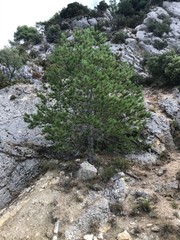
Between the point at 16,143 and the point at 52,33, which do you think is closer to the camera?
the point at 16,143

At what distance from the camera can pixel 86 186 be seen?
21.2 metres

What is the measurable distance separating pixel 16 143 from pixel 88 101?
6509 mm

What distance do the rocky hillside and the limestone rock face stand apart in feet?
0.20

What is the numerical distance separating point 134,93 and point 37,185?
8.68m

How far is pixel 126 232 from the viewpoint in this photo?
711 inches

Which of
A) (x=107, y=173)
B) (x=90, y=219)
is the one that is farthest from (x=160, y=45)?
(x=90, y=219)

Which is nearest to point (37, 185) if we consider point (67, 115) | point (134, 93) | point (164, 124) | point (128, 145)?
point (67, 115)

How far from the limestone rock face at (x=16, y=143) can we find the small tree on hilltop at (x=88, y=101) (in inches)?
106

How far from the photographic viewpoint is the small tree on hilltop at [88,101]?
71.6 feet

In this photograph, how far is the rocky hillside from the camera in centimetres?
1850

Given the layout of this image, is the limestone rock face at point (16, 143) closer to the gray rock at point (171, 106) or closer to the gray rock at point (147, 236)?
the gray rock at point (147, 236)

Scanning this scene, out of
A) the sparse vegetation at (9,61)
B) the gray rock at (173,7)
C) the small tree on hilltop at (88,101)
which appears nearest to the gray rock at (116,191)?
the small tree on hilltop at (88,101)

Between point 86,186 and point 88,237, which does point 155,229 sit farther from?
point 86,186

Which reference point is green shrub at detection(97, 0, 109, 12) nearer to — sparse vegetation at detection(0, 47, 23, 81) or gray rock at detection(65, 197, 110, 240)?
sparse vegetation at detection(0, 47, 23, 81)
